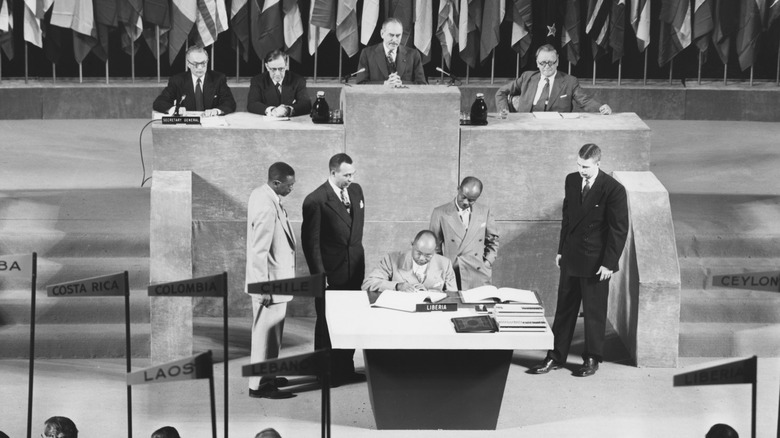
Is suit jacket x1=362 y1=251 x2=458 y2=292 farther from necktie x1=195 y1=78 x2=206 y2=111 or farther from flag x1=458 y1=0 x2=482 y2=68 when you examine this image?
flag x1=458 y1=0 x2=482 y2=68

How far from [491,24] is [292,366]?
978cm

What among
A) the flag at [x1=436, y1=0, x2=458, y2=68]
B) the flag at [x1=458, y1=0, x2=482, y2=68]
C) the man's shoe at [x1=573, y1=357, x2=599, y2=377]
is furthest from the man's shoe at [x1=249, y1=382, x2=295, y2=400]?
the flag at [x1=458, y1=0, x2=482, y2=68]

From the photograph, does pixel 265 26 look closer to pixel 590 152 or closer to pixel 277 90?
pixel 277 90

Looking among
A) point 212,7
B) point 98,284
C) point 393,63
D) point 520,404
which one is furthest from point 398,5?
point 98,284

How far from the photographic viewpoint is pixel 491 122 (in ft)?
40.6

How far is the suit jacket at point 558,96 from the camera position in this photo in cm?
1295

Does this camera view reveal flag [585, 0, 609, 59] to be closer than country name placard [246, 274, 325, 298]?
No

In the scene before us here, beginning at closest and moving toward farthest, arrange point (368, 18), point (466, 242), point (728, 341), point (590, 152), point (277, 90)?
point (590, 152) → point (466, 242) → point (728, 341) → point (277, 90) → point (368, 18)

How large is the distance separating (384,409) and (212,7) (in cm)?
755

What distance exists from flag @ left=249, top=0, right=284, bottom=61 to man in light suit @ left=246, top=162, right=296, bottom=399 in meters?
6.13

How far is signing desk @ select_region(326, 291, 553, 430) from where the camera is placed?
955 cm

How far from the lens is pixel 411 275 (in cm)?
1045

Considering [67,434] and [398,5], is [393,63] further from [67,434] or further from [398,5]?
[67,434]

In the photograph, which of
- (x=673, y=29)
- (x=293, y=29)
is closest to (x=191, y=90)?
(x=293, y=29)
